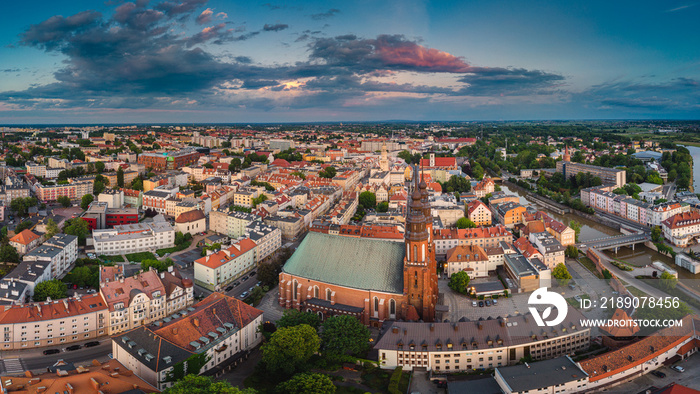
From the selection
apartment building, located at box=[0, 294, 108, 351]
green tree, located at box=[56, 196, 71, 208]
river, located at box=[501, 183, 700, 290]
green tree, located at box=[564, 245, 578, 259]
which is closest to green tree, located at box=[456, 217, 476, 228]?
green tree, located at box=[564, 245, 578, 259]

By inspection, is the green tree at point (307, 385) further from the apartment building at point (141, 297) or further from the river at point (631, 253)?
the river at point (631, 253)

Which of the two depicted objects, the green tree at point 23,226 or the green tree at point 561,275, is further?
the green tree at point 23,226

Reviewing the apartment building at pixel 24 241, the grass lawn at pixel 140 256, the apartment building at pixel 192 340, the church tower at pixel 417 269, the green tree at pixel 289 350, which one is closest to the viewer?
the apartment building at pixel 192 340

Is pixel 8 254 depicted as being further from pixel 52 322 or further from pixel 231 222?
pixel 231 222

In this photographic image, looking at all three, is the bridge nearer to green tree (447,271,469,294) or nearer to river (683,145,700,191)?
green tree (447,271,469,294)

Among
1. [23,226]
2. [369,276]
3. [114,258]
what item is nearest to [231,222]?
[114,258]

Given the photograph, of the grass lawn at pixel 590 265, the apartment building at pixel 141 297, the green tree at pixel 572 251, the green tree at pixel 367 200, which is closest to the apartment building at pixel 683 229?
the grass lawn at pixel 590 265

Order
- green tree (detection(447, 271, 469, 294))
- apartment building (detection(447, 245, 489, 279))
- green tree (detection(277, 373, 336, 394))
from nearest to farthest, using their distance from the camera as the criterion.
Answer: green tree (detection(277, 373, 336, 394))
green tree (detection(447, 271, 469, 294))
apartment building (detection(447, 245, 489, 279))
